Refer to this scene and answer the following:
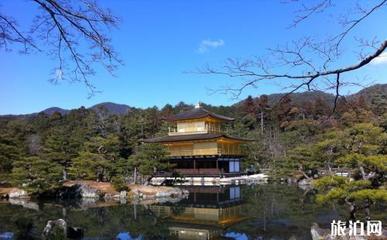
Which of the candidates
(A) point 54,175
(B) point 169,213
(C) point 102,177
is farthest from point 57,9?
(C) point 102,177

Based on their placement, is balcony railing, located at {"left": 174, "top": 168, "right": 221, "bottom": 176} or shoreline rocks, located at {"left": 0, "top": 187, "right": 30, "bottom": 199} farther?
balcony railing, located at {"left": 174, "top": 168, "right": 221, "bottom": 176}

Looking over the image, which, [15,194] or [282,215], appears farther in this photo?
[15,194]

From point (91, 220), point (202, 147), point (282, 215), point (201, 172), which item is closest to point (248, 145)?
point (202, 147)

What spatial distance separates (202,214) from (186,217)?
2.96 ft

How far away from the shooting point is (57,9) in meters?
3.10

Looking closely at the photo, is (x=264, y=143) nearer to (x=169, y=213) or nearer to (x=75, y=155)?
(x=75, y=155)

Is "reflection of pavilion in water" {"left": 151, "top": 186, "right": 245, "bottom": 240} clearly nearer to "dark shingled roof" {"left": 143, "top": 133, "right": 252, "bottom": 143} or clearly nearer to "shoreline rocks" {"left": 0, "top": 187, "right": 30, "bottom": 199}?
"shoreline rocks" {"left": 0, "top": 187, "right": 30, "bottom": 199}

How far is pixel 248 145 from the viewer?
34156 mm

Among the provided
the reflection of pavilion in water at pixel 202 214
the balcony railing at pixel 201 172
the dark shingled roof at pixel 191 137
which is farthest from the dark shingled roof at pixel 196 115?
the reflection of pavilion in water at pixel 202 214

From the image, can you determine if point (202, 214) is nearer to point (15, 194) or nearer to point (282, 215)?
point (282, 215)

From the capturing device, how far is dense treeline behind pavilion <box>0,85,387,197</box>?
6909mm

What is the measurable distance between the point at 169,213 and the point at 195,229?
2946mm

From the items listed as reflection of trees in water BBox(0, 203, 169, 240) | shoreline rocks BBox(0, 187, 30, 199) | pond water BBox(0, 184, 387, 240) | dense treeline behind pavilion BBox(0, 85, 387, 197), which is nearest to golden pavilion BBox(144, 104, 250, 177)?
dense treeline behind pavilion BBox(0, 85, 387, 197)

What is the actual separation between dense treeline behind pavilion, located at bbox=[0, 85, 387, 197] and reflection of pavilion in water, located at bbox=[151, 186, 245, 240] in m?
3.67
